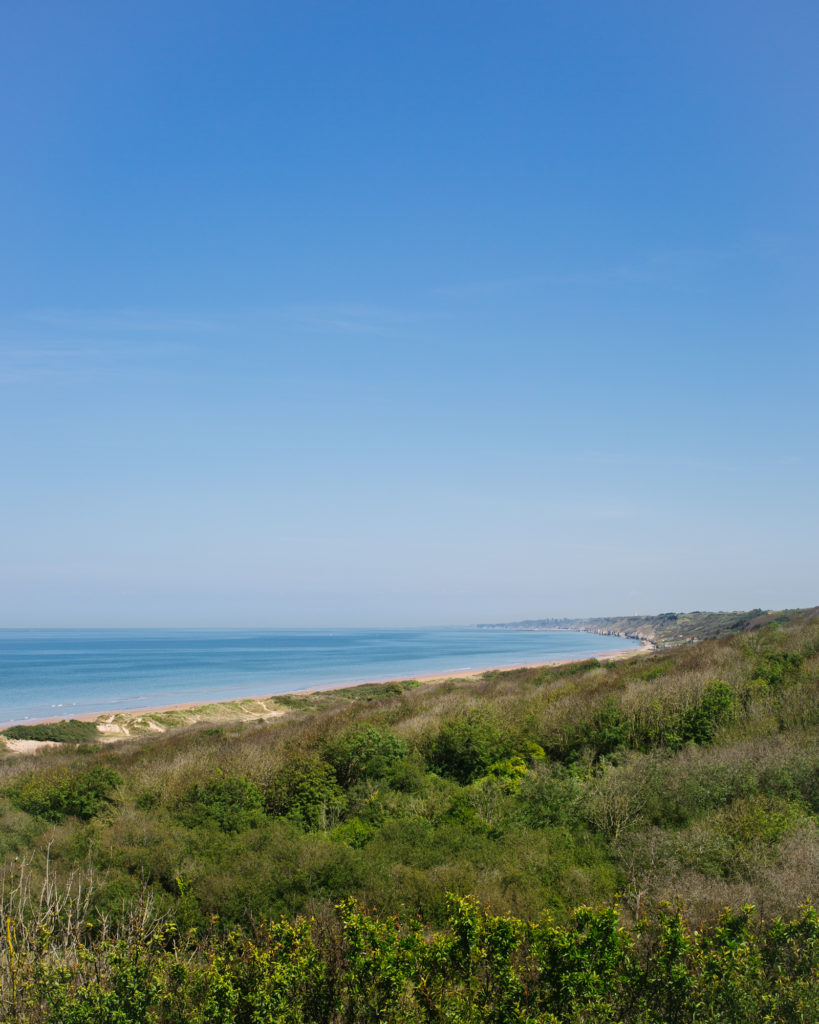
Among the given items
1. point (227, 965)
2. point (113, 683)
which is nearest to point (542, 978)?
point (227, 965)

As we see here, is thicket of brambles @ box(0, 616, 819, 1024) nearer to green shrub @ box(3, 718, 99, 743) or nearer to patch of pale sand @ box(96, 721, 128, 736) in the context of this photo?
green shrub @ box(3, 718, 99, 743)

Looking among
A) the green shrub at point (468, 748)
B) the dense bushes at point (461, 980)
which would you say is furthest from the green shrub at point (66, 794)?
the dense bushes at point (461, 980)

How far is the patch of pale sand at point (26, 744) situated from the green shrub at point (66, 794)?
18.0 m

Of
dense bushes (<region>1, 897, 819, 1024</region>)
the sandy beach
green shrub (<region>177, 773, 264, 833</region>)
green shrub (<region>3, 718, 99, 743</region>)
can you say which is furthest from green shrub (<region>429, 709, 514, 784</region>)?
green shrub (<region>3, 718, 99, 743</region>)

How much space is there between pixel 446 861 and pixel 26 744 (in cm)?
4187

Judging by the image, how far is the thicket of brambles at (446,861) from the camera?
28.0ft

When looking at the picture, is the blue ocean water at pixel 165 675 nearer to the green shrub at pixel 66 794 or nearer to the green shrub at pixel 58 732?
the green shrub at pixel 58 732

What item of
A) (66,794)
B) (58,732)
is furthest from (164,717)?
(66,794)

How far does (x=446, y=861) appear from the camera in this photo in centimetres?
1775

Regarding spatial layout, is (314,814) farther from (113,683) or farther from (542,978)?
(113,683)

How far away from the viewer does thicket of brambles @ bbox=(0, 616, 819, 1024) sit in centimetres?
852

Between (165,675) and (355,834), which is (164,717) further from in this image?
(165,675)

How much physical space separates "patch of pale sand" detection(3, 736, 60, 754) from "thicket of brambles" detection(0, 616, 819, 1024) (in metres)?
4.32

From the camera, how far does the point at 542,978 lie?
8.89 metres
